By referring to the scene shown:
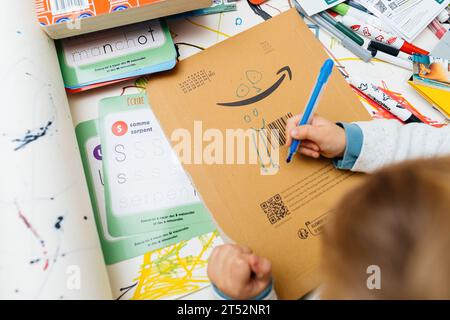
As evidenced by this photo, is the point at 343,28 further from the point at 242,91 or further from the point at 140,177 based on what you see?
the point at 140,177

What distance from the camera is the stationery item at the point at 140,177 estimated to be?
17.9 inches

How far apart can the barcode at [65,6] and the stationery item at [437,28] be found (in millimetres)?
490

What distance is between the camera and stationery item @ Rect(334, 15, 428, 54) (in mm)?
564

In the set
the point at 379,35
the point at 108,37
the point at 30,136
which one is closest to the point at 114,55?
the point at 108,37

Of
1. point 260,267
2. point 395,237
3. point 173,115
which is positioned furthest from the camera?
point 173,115

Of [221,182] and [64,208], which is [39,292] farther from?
[221,182]

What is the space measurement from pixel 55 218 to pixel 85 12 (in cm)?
25

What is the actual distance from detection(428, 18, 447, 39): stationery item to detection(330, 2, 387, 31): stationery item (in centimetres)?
7

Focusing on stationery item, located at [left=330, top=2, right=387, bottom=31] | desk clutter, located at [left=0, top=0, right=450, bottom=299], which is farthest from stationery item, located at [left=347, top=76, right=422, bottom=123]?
stationery item, located at [left=330, top=2, right=387, bottom=31]

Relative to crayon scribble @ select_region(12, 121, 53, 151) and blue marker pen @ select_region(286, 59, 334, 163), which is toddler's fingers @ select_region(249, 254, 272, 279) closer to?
blue marker pen @ select_region(286, 59, 334, 163)

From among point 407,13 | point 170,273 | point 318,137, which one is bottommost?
point 170,273

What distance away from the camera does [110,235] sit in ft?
1.46

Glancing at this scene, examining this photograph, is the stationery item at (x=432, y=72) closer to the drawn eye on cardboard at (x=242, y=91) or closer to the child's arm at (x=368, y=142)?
the child's arm at (x=368, y=142)

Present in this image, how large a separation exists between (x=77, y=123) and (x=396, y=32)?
0.47m
